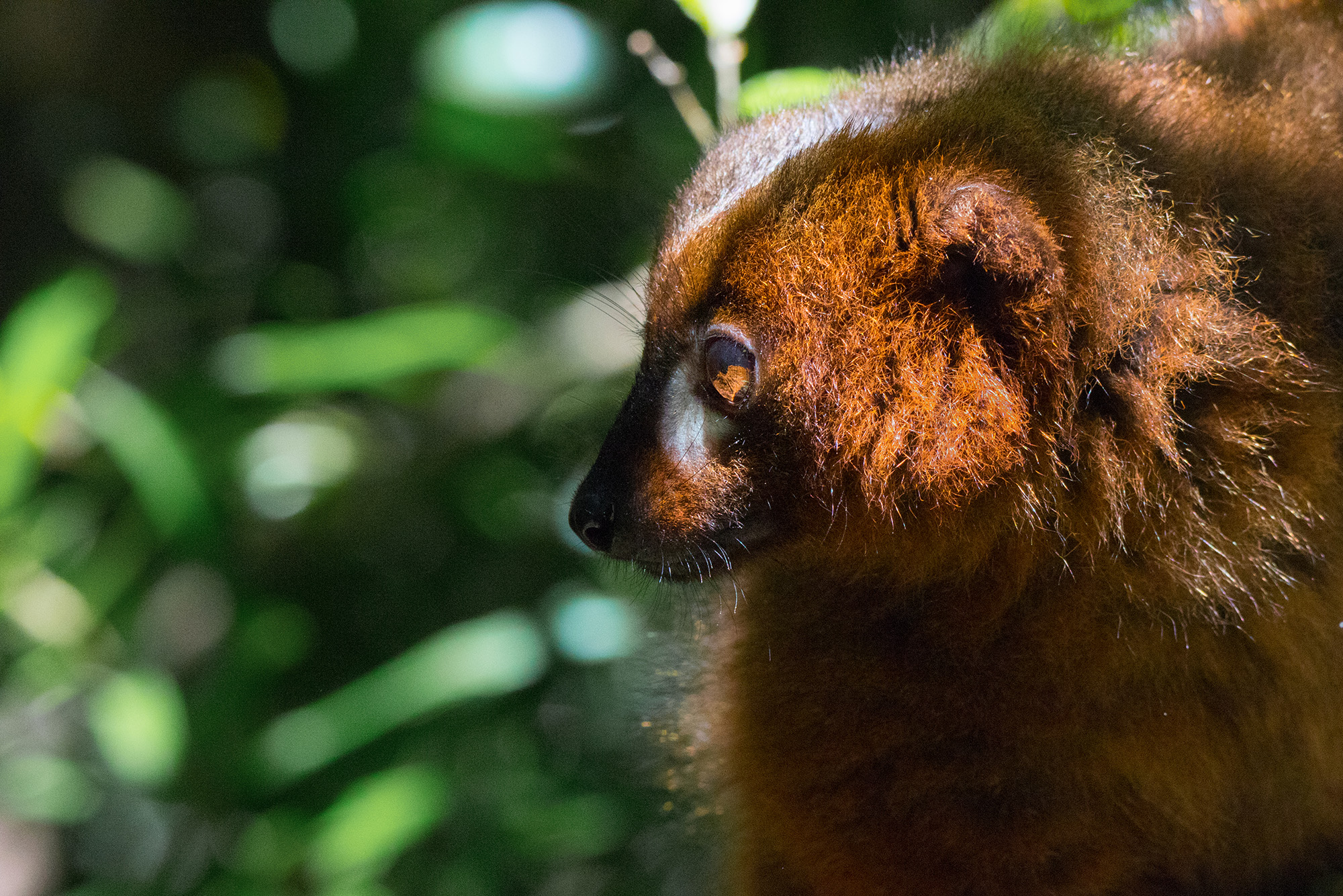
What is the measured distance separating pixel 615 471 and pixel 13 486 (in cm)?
146

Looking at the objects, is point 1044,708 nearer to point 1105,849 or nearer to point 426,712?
point 1105,849

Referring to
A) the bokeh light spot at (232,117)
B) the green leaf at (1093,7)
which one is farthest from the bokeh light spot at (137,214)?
the green leaf at (1093,7)

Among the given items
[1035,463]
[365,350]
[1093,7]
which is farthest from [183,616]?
[1093,7]

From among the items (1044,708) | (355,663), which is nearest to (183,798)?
(355,663)

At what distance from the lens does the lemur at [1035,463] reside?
3.29ft

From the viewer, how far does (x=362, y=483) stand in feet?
7.63

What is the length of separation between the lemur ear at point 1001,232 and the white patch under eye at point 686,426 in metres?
0.28

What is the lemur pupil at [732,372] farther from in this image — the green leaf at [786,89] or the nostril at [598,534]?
the green leaf at [786,89]

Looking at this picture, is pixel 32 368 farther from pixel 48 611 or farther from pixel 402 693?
pixel 402 693

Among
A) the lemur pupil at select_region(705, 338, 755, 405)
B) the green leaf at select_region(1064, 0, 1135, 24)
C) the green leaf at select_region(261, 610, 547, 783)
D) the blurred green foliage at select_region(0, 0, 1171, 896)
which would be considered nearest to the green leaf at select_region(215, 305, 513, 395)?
the blurred green foliage at select_region(0, 0, 1171, 896)

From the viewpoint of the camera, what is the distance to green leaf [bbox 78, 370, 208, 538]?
1.98 m

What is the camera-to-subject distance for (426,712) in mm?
1968

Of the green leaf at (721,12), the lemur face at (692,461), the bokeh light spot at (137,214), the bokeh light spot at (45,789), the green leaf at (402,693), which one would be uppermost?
the green leaf at (721,12)

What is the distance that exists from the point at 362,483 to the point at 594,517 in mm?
1327
